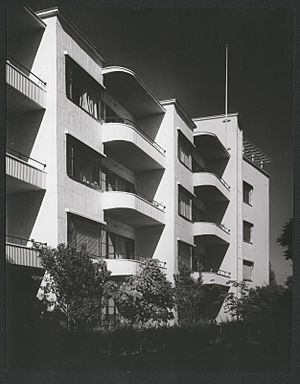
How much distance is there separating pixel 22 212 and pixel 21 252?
105cm

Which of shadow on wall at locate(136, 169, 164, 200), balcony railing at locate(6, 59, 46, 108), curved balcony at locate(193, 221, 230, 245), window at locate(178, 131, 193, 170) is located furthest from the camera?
window at locate(178, 131, 193, 170)

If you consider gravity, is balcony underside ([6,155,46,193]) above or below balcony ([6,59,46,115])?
below

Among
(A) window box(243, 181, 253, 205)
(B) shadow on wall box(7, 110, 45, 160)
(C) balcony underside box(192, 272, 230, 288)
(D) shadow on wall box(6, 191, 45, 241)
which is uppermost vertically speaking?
(B) shadow on wall box(7, 110, 45, 160)

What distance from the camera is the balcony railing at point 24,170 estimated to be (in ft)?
35.1

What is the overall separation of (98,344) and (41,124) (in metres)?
5.10

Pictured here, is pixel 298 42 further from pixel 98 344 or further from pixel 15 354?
pixel 15 354

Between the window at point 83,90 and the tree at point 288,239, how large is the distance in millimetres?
6290

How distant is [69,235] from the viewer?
40.8 ft

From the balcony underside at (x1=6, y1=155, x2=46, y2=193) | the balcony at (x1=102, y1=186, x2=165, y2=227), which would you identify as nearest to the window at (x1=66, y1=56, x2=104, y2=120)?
the balcony at (x1=102, y1=186, x2=165, y2=227)

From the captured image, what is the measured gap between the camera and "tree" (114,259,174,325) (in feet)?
39.1

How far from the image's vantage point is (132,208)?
14.9 metres

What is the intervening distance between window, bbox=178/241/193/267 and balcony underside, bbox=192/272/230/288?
0.36 meters

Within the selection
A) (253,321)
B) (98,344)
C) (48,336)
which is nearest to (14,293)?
(48,336)

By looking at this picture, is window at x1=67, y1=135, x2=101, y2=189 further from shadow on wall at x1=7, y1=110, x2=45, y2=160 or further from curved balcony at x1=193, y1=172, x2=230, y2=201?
curved balcony at x1=193, y1=172, x2=230, y2=201
